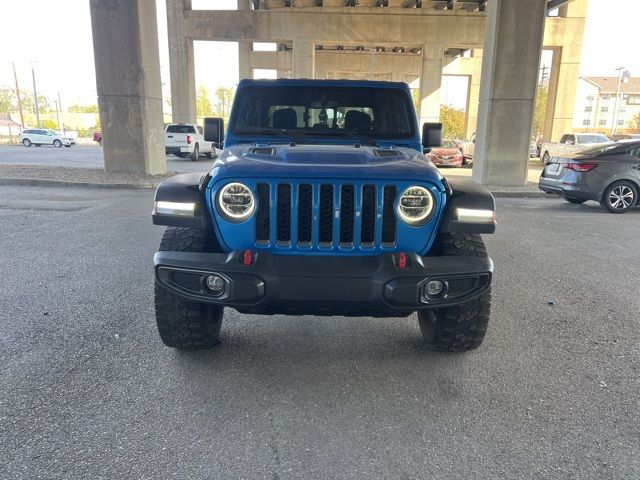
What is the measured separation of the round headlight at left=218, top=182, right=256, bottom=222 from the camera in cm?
285

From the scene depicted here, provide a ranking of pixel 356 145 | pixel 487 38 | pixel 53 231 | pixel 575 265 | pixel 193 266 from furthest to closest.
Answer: pixel 487 38
pixel 53 231
pixel 575 265
pixel 356 145
pixel 193 266

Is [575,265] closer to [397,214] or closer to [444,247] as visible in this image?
[444,247]

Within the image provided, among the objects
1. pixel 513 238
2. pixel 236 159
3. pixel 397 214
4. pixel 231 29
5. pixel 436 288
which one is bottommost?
pixel 513 238

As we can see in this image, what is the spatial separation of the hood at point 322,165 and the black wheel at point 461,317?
42 centimetres

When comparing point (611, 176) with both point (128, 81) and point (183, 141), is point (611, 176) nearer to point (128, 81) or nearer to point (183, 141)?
point (128, 81)

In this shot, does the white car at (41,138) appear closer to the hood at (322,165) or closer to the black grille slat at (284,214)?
the hood at (322,165)

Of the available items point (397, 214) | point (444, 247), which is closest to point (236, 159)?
point (397, 214)

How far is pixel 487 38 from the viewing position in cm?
1461

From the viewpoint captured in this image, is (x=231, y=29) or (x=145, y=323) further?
(x=231, y=29)

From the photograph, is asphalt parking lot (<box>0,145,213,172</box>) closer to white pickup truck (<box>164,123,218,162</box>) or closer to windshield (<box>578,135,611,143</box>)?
white pickup truck (<box>164,123,218,162</box>)

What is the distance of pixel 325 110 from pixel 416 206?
6.11 feet

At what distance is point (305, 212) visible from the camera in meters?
2.86

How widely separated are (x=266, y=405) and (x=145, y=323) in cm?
163

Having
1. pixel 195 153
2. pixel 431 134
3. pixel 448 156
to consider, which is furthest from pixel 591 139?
pixel 431 134
